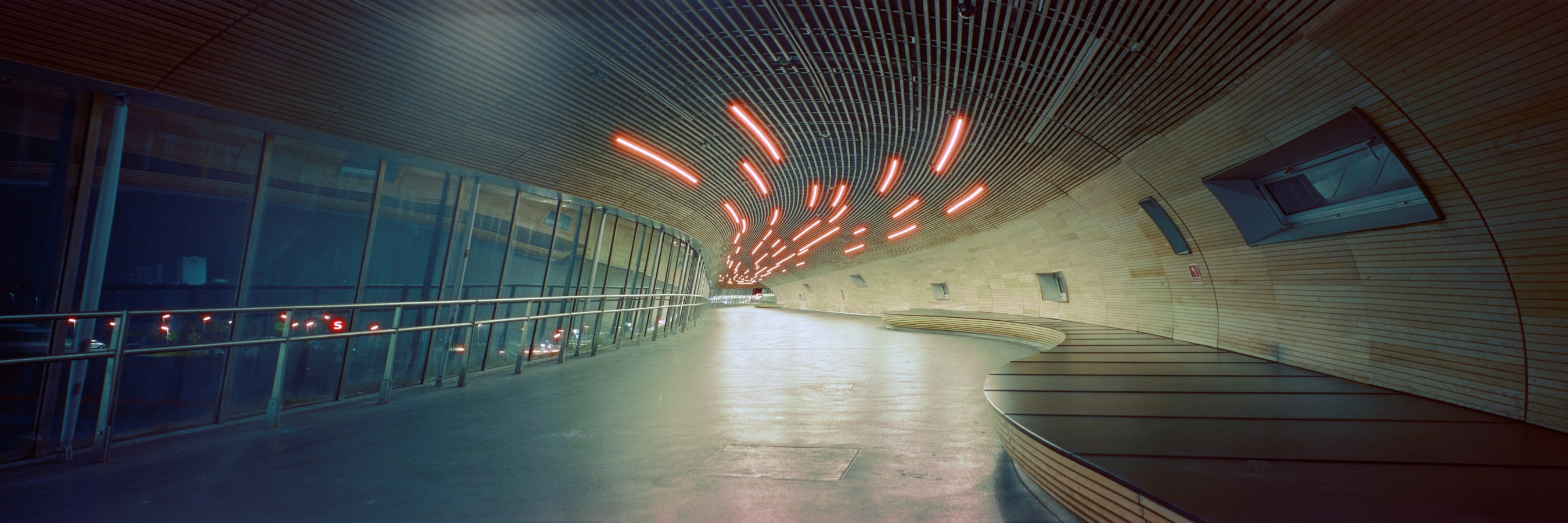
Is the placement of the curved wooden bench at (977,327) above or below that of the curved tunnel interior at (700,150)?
below

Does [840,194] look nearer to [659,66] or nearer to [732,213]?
[732,213]

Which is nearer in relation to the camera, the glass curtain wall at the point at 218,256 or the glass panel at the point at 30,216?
the glass panel at the point at 30,216

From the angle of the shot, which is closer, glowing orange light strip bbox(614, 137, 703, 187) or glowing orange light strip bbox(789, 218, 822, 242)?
glowing orange light strip bbox(614, 137, 703, 187)

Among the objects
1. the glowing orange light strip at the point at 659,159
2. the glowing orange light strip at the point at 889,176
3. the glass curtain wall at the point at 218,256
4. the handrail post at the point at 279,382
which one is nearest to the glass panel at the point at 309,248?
the glass curtain wall at the point at 218,256

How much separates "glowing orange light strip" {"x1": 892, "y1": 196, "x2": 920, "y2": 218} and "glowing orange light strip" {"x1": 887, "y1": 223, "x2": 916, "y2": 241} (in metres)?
1.38

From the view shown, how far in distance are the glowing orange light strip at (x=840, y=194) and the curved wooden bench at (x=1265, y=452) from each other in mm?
7165

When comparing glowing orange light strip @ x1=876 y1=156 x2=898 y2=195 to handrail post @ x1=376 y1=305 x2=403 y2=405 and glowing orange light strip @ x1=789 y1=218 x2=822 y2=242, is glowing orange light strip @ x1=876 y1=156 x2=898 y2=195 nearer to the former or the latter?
glowing orange light strip @ x1=789 y1=218 x2=822 y2=242

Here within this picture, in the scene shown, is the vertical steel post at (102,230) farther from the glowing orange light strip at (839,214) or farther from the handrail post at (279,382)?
the glowing orange light strip at (839,214)

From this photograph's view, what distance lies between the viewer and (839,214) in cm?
1669

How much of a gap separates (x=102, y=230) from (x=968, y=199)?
12.1 metres

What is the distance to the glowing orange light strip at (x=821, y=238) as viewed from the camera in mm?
20094

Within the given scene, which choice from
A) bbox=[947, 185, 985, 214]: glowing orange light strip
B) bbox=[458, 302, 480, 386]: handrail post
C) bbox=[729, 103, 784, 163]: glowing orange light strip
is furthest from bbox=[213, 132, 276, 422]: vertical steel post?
bbox=[947, 185, 985, 214]: glowing orange light strip

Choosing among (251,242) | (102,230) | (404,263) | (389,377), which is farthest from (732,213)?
(102,230)

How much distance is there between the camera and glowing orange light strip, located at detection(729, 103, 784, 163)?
7570 mm
